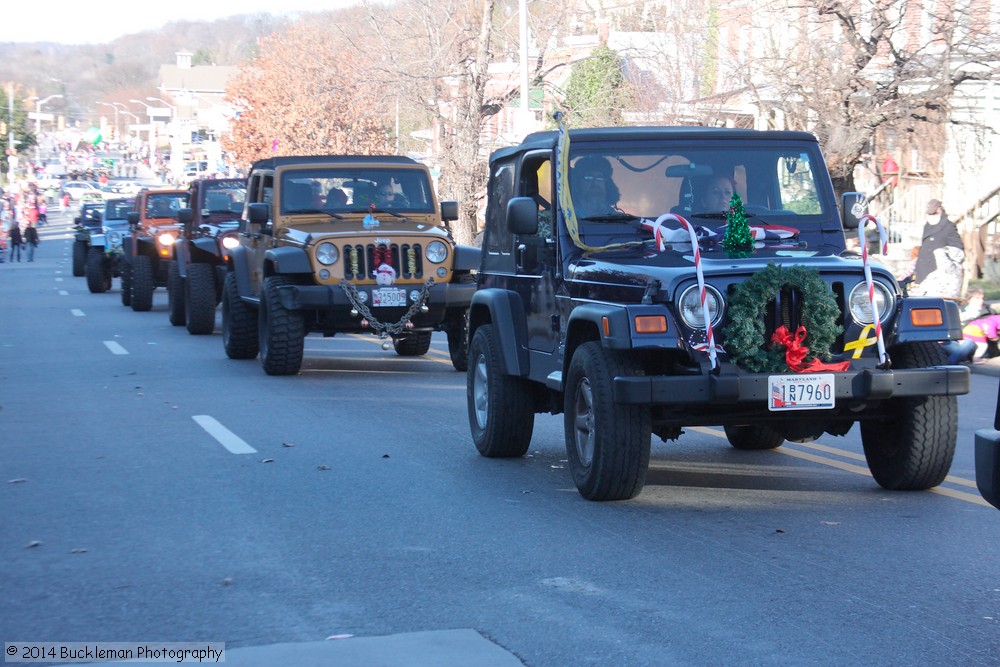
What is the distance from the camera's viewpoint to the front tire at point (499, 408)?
9.17m

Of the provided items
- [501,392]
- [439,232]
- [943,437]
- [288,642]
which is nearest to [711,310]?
[943,437]

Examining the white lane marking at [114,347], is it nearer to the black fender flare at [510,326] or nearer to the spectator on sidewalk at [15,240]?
the black fender flare at [510,326]

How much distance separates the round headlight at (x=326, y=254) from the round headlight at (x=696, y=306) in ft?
24.3

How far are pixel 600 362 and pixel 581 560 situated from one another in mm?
1352

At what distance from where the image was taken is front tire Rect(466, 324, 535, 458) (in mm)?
9172

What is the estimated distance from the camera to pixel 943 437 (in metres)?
7.67

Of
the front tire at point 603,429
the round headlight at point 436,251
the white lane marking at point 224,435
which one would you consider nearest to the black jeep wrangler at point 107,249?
the round headlight at point 436,251

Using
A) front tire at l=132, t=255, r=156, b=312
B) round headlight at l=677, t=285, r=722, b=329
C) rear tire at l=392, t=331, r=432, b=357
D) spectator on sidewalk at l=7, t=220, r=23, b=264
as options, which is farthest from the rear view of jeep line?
spectator on sidewalk at l=7, t=220, r=23, b=264

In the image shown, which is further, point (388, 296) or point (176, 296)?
point (176, 296)

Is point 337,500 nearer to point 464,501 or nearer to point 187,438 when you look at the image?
point 464,501

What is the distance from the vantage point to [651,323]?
713 cm

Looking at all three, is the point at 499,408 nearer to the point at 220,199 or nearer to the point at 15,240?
the point at 220,199

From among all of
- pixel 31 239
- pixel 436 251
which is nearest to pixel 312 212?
pixel 436 251

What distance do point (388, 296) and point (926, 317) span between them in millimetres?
7532
